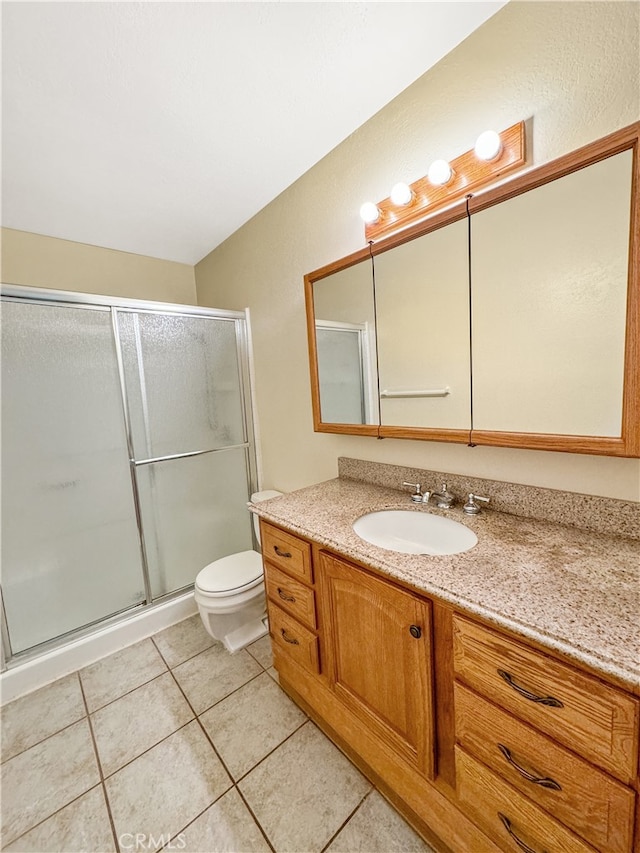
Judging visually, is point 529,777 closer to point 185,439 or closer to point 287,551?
point 287,551

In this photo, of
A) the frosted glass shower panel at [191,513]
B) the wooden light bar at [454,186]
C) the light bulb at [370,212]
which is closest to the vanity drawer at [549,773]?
the wooden light bar at [454,186]

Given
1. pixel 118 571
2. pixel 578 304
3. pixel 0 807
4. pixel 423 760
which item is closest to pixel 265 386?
pixel 118 571

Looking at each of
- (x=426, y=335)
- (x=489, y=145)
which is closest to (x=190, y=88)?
(x=489, y=145)

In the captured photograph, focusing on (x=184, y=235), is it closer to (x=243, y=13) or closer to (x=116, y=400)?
(x=116, y=400)

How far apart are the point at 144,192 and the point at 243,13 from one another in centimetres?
105

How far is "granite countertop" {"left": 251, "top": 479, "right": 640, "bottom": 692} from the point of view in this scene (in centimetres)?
61

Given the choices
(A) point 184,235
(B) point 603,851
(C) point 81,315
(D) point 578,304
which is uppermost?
(A) point 184,235

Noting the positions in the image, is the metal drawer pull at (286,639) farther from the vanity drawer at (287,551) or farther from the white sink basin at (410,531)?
the white sink basin at (410,531)

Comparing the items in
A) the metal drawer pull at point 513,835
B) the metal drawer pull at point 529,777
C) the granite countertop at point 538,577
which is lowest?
the metal drawer pull at point 513,835

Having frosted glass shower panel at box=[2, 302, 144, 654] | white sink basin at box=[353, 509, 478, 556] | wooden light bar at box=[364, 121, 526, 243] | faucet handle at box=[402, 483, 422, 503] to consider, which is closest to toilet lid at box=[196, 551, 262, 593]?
frosted glass shower panel at box=[2, 302, 144, 654]

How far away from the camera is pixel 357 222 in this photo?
1544mm

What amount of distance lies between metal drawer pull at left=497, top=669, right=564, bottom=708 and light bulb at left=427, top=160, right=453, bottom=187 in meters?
1.44

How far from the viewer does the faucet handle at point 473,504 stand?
3.92 ft

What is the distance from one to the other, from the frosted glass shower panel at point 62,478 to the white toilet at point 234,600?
1.98ft
